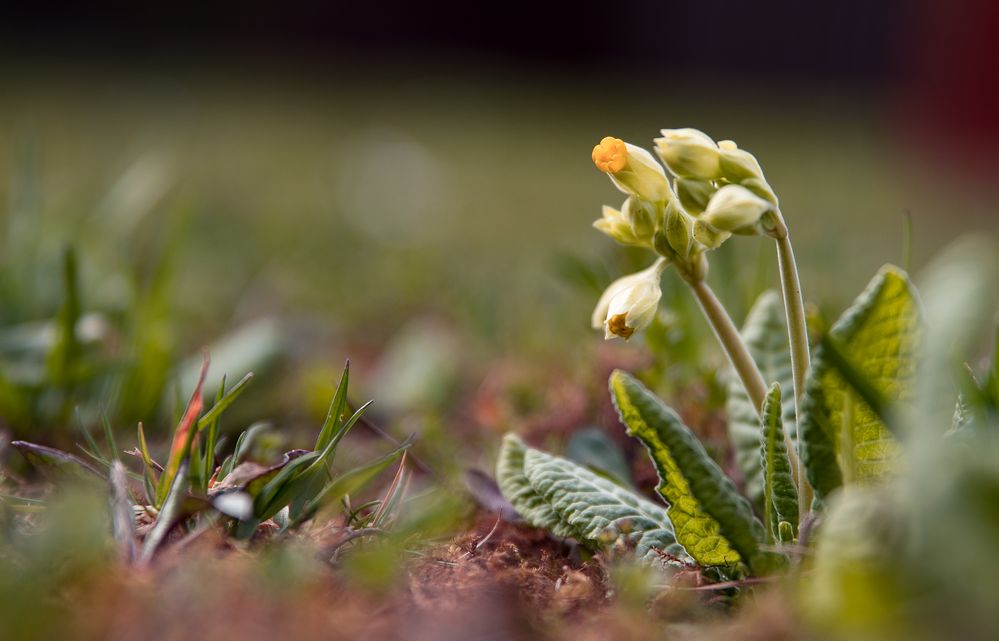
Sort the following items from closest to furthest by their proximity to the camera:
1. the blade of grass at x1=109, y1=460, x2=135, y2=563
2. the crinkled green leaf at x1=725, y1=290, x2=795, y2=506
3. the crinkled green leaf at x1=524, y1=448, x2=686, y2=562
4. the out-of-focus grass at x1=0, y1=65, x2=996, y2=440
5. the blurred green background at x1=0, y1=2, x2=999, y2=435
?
the blade of grass at x1=109, y1=460, x2=135, y2=563
the crinkled green leaf at x1=524, y1=448, x2=686, y2=562
the crinkled green leaf at x1=725, y1=290, x2=795, y2=506
the blurred green background at x1=0, y1=2, x2=999, y2=435
the out-of-focus grass at x1=0, y1=65, x2=996, y2=440

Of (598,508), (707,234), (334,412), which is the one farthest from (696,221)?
(334,412)

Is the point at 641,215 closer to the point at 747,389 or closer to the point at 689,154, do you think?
the point at 689,154

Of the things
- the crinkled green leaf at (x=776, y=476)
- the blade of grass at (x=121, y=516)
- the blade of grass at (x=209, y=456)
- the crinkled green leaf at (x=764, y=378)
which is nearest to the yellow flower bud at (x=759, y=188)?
the crinkled green leaf at (x=776, y=476)

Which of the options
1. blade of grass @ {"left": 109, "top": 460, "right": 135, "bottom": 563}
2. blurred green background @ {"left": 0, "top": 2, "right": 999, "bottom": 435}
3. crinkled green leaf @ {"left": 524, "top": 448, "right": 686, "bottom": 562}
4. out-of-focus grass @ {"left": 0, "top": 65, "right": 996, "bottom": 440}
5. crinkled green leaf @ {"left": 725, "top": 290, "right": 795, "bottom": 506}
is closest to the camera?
blade of grass @ {"left": 109, "top": 460, "right": 135, "bottom": 563}

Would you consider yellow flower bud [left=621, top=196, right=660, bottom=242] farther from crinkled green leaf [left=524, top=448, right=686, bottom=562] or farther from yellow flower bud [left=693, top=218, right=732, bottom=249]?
crinkled green leaf [left=524, top=448, right=686, bottom=562]

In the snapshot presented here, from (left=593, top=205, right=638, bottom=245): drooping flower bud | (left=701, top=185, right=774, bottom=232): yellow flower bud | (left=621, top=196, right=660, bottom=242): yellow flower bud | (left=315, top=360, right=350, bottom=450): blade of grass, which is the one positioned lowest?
(left=315, top=360, right=350, bottom=450): blade of grass

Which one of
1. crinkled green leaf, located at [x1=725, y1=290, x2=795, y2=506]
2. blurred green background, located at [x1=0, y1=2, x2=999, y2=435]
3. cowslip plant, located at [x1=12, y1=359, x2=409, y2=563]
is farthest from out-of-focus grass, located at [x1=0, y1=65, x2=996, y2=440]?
cowslip plant, located at [x1=12, y1=359, x2=409, y2=563]
